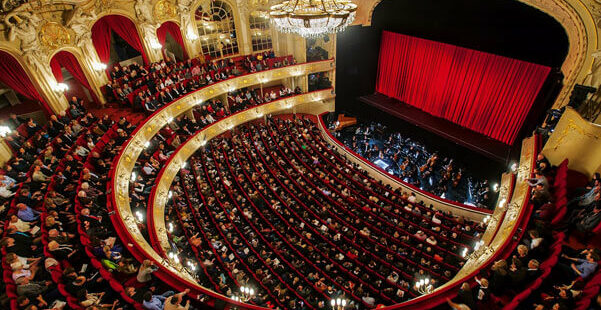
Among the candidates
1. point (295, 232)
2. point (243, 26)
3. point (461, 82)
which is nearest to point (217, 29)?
point (243, 26)

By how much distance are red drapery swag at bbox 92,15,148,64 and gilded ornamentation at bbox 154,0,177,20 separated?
119 centimetres

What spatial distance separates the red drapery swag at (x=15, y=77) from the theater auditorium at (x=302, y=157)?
0.17ft

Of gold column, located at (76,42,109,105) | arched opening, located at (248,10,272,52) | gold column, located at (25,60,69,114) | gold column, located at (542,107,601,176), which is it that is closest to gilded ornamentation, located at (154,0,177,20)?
gold column, located at (76,42,109,105)

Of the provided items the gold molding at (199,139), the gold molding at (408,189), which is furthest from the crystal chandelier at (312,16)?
the gold molding at (408,189)

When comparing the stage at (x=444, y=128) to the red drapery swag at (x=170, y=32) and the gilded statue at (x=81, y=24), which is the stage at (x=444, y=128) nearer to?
the red drapery swag at (x=170, y=32)

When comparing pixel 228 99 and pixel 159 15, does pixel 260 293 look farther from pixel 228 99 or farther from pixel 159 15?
pixel 159 15

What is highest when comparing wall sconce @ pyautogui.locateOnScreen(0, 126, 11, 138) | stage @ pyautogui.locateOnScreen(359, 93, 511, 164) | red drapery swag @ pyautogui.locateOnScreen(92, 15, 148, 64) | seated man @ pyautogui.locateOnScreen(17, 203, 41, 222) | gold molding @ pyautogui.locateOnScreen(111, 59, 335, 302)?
red drapery swag @ pyautogui.locateOnScreen(92, 15, 148, 64)

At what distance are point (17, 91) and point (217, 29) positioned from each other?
8.91 meters

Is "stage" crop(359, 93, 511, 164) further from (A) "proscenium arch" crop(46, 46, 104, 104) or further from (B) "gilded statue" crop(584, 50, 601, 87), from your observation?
(A) "proscenium arch" crop(46, 46, 104, 104)

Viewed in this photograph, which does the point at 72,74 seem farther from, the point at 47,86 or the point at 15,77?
the point at 15,77

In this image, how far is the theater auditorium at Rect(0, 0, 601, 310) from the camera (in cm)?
513

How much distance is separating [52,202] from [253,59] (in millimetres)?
11844

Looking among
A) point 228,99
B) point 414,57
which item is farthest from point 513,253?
point 228,99

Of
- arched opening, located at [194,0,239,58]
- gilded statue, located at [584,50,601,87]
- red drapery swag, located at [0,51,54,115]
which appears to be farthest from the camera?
arched opening, located at [194,0,239,58]
